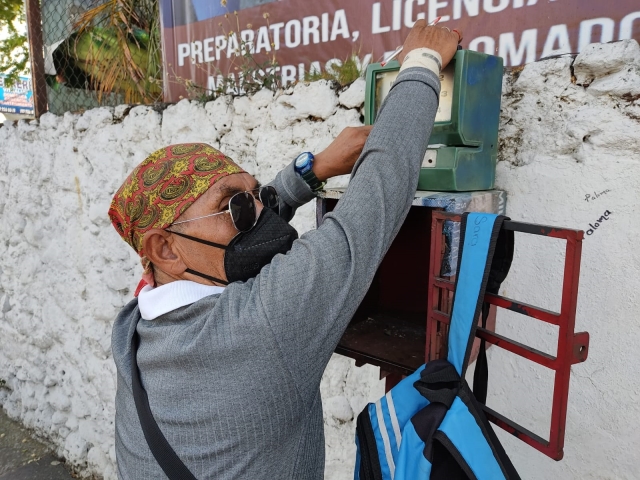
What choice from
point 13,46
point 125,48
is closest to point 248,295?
point 125,48

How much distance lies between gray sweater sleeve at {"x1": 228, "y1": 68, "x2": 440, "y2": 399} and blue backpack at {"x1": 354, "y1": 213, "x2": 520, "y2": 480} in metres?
0.18

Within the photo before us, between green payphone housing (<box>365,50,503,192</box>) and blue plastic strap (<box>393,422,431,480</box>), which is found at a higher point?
green payphone housing (<box>365,50,503,192</box>)

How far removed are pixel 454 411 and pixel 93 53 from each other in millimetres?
3282

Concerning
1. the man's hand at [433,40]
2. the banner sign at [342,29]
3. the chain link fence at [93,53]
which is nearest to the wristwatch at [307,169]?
the man's hand at [433,40]

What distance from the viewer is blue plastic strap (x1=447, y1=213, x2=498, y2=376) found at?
105cm

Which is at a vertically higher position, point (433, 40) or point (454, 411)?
point (433, 40)

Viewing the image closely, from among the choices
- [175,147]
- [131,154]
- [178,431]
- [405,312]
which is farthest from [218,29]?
[178,431]

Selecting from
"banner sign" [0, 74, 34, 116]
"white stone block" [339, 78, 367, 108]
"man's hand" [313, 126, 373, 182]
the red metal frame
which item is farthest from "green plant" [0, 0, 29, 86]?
the red metal frame

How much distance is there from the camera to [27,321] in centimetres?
345

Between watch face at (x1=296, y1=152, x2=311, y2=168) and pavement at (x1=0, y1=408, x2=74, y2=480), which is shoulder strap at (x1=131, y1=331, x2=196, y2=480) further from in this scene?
pavement at (x1=0, y1=408, x2=74, y2=480)

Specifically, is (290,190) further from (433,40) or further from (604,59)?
(604,59)

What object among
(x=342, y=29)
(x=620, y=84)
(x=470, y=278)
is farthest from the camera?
(x=342, y=29)

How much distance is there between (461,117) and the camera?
1.25 m

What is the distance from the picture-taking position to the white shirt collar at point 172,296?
3.65ft
